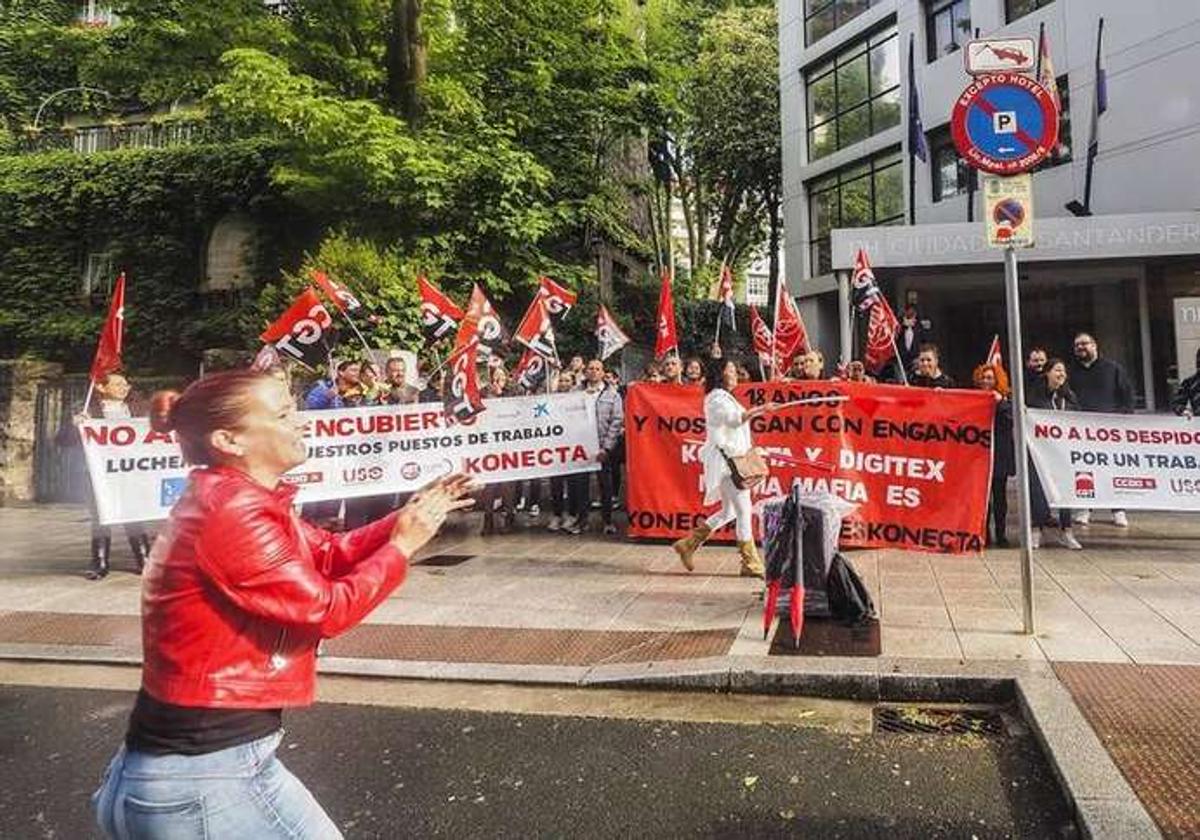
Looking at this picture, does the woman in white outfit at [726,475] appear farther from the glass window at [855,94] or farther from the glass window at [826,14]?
the glass window at [826,14]

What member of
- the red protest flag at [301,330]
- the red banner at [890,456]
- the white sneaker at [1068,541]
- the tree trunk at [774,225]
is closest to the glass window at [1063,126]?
the tree trunk at [774,225]

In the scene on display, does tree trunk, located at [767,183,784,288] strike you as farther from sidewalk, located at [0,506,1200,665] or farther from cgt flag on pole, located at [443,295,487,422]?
sidewalk, located at [0,506,1200,665]

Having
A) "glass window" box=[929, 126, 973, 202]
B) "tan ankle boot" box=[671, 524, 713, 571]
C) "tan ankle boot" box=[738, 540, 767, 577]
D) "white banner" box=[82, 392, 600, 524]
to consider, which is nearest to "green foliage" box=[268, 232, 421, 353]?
"white banner" box=[82, 392, 600, 524]

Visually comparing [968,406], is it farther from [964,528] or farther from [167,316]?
[167,316]

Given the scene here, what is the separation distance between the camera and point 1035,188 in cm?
2025

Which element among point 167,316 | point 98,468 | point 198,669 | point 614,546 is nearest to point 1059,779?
point 198,669

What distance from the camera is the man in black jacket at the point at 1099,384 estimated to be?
29.9 ft

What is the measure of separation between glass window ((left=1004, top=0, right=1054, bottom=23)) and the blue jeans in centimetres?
2290

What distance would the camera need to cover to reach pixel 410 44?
1600 cm

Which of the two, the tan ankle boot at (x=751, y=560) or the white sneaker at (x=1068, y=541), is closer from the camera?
the tan ankle boot at (x=751, y=560)

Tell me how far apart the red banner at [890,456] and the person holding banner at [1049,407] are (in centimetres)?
94

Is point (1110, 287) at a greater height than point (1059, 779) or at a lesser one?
greater

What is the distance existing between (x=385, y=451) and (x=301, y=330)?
1.80 metres

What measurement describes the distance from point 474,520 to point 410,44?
926 centimetres
